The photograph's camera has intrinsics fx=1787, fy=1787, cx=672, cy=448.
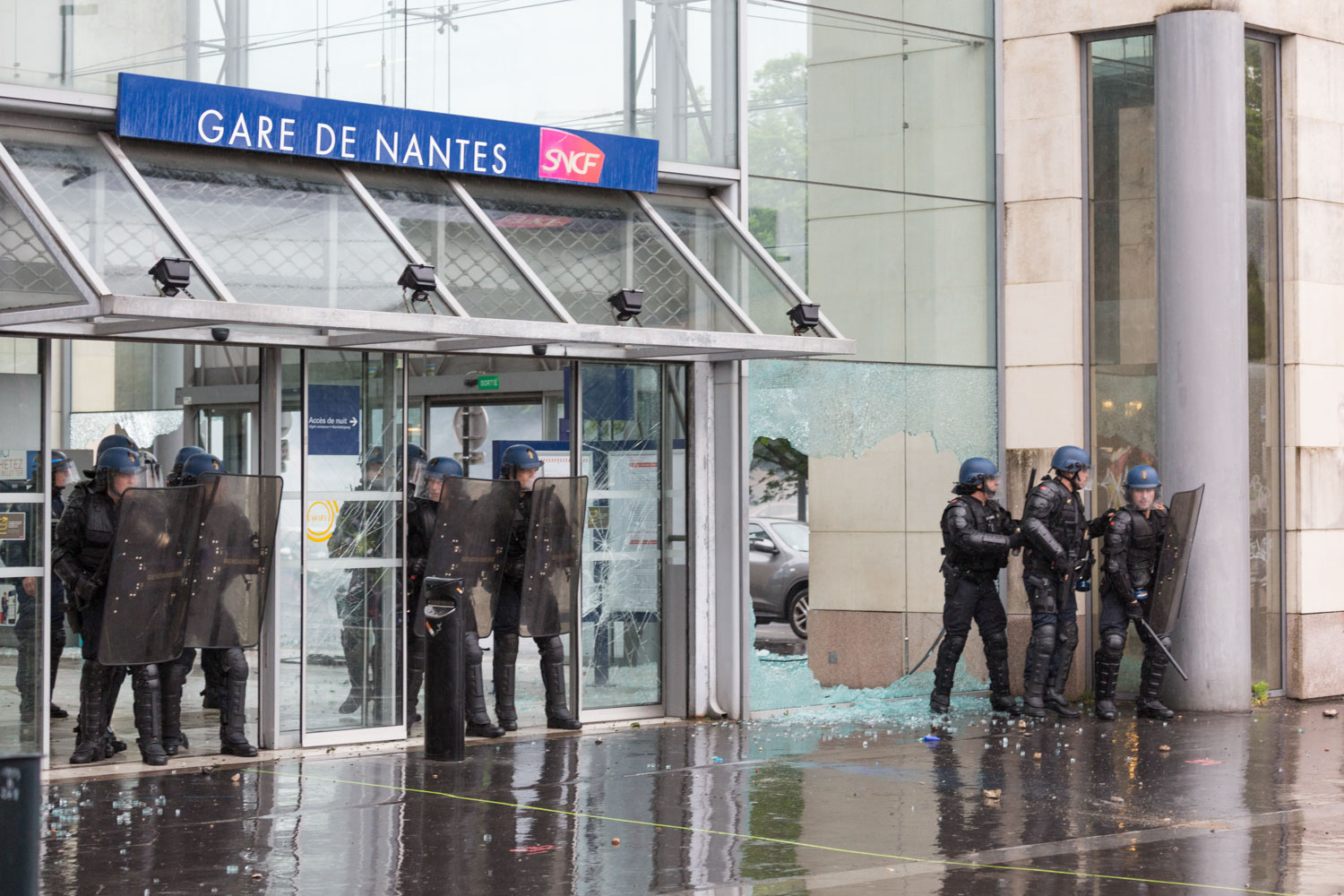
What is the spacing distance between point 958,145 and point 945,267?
990 mm

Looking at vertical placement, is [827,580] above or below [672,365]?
below

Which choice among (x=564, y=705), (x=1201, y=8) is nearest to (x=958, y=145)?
(x=1201, y=8)

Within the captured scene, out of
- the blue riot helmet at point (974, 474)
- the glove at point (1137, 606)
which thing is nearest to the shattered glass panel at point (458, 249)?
the blue riot helmet at point (974, 474)

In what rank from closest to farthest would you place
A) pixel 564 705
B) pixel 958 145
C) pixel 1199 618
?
1. pixel 564 705
2. pixel 1199 618
3. pixel 958 145

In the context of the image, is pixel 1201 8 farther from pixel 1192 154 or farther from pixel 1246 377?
pixel 1246 377

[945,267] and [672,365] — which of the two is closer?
[672,365]

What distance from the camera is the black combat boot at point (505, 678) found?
38.7 ft

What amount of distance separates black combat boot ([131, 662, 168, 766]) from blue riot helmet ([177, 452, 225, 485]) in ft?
3.75

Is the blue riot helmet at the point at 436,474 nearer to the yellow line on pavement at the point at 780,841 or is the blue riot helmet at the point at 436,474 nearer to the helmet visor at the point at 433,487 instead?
the helmet visor at the point at 433,487

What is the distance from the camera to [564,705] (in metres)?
12.0

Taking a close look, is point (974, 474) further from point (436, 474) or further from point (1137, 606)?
point (436, 474)

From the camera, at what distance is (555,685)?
11977mm

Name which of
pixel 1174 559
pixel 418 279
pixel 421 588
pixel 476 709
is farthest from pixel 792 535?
pixel 418 279

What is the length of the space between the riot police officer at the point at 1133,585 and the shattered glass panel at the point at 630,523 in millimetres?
3127
